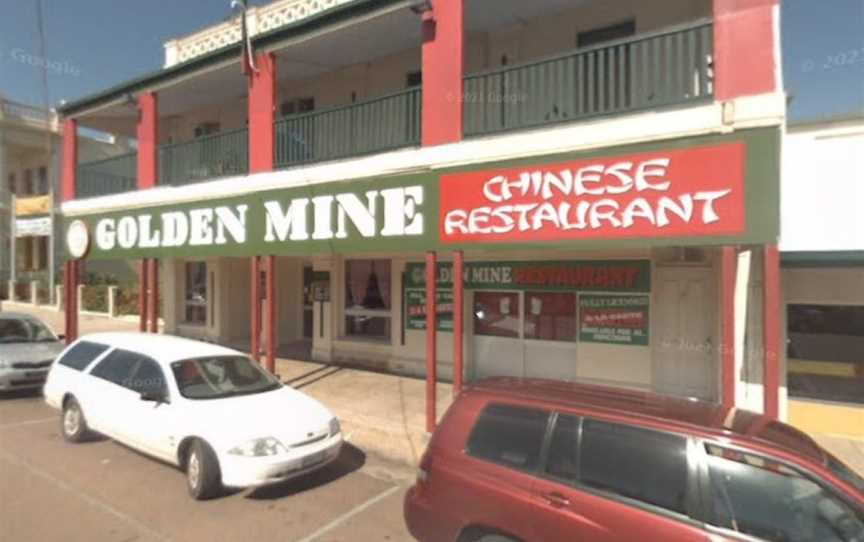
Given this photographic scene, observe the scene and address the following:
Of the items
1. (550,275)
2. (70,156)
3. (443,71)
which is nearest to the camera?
(443,71)

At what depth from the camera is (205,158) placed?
11.2 meters

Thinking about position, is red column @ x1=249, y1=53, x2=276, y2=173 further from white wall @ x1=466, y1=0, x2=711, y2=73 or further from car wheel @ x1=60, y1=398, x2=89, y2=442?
car wheel @ x1=60, y1=398, x2=89, y2=442

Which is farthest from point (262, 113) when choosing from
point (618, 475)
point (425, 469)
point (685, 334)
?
point (618, 475)

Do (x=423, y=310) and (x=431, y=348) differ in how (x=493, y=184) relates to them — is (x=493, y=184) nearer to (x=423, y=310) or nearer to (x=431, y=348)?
(x=431, y=348)

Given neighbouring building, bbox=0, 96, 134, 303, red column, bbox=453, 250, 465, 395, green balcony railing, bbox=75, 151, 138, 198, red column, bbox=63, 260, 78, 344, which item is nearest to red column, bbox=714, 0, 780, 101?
red column, bbox=453, 250, 465, 395

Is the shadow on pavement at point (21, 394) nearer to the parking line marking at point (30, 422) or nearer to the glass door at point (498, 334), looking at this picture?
the parking line marking at point (30, 422)

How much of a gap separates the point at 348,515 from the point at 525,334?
5.60 m

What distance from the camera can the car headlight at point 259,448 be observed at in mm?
5371

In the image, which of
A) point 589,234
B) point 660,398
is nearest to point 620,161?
point 589,234

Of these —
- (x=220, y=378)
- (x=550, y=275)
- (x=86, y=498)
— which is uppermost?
(x=550, y=275)

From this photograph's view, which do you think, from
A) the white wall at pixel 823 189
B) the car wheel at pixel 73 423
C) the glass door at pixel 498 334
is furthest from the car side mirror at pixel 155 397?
the white wall at pixel 823 189

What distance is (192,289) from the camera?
16266 millimetres

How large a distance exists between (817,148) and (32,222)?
28413 mm

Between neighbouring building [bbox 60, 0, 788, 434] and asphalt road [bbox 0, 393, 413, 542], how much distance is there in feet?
6.48
